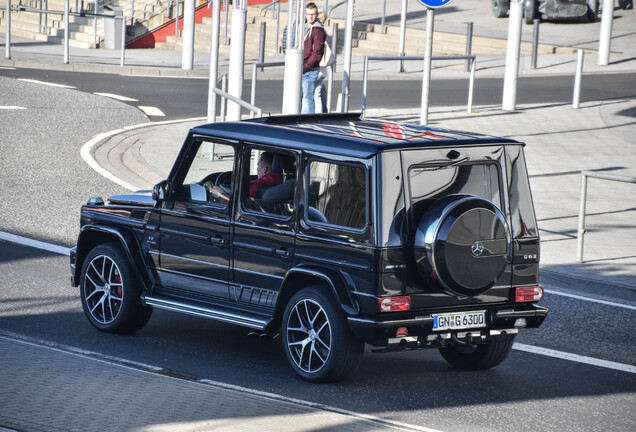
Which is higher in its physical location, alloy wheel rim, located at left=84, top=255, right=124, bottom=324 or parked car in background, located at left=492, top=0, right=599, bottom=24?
parked car in background, located at left=492, top=0, right=599, bottom=24

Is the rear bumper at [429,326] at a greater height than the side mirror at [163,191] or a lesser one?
lesser

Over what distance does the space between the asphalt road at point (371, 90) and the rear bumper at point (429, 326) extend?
1492 centimetres

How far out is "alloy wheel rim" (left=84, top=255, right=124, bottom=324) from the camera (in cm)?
833

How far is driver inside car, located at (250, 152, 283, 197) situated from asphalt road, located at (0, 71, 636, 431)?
123 cm

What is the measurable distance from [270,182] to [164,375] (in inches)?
58.6

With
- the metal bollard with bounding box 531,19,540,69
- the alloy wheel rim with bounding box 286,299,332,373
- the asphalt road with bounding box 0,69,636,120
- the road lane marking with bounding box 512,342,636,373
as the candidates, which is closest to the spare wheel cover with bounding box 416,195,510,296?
the alloy wheel rim with bounding box 286,299,332,373

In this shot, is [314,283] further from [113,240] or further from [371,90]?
[371,90]

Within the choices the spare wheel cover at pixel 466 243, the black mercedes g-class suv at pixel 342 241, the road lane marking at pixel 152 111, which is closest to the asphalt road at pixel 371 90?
the road lane marking at pixel 152 111

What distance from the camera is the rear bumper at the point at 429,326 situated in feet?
21.9

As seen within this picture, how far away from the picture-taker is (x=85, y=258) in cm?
862

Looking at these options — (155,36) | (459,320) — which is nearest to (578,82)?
(459,320)

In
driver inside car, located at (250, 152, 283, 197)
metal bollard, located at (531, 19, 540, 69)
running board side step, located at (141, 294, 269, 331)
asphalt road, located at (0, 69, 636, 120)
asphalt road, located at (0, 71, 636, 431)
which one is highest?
metal bollard, located at (531, 19, 540, 69)

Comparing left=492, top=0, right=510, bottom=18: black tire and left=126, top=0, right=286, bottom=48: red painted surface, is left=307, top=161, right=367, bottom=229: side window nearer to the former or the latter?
left=126, top=0, right=286, bottom=48: red painted surface

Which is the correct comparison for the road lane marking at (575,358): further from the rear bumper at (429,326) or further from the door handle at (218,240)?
the door handle at (218,240)
